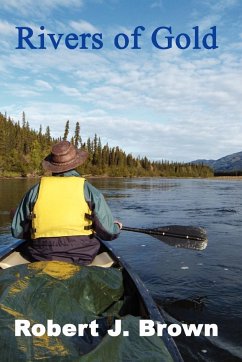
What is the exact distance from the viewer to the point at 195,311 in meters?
5.33

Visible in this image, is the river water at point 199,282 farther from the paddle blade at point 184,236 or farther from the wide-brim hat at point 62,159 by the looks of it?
the wide-brim hat at point 62,159

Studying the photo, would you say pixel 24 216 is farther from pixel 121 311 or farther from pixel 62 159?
pixel 121 311

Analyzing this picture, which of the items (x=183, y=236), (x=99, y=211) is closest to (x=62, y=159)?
(x=99, y=211)

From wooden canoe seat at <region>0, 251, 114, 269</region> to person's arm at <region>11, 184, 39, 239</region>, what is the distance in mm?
530

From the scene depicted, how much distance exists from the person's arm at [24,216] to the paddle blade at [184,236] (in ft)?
10.7

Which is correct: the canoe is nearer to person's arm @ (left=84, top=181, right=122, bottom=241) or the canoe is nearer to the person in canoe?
the person in canoe

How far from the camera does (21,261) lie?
5.40 metres

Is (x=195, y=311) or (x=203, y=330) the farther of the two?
(x=195, y=311)

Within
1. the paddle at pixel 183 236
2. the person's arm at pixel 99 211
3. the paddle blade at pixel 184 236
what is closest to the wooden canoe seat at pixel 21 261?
the person's arm at pixel 99 211

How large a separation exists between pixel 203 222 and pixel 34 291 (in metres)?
11.0

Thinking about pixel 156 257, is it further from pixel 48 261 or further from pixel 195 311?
pixel 48 261

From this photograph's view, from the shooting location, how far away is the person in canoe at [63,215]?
4637mm

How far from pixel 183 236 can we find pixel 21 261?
3403 mm

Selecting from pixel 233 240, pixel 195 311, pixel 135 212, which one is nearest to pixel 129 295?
pixel 195 311
